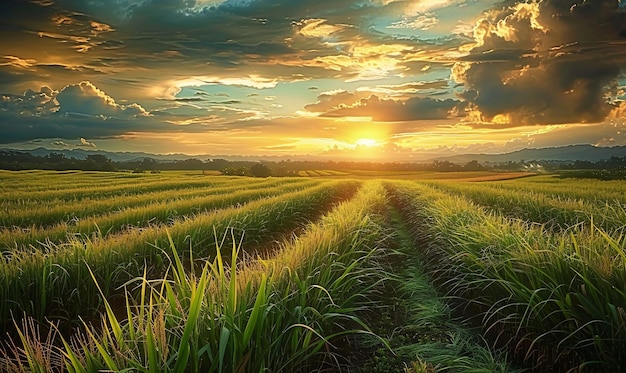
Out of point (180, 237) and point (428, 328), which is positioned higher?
point (180, 237)

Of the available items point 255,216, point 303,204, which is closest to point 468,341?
point 255,216

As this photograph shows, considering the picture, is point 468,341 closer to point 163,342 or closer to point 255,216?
point 163,342

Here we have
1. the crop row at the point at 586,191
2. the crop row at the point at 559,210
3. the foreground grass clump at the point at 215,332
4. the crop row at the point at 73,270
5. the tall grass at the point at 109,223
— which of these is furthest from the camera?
the crop row at the point at 586,191

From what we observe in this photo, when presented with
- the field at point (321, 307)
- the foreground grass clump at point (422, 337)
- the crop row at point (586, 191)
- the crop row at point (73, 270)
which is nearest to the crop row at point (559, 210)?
the crop row at point (586, 191)

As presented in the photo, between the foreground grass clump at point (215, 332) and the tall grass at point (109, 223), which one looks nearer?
the foreground grass clump at point (215, 332)

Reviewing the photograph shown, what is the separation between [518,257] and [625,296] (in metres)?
1.31

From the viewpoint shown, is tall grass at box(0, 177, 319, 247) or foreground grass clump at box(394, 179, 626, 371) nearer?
foreground grass clump at box(394, 179, 626, 371)

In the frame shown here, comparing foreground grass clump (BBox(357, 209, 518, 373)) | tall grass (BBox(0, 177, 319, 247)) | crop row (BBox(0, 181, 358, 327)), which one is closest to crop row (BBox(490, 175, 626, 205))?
foreground grass clump (BBox(357, 209, 518, 373))

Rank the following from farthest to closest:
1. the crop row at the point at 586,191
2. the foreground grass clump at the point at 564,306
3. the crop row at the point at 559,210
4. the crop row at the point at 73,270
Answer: the crop row at the point at 586,191, the crop row at the point at 559,210, the crop row at the point at 73,270, the foreground grass clump at the point at 564,306

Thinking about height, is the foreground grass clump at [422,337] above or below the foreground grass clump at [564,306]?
below

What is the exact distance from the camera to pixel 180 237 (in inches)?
302

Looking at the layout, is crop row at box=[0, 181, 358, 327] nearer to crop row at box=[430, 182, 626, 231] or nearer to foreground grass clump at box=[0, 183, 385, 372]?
foreground grass clump at box=[0, 183, 385, 372]

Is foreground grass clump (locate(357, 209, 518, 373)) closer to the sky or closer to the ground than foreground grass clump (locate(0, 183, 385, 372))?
closer to the ground

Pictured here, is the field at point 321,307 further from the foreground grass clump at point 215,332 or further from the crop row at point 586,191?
the crop row at point 586,191
